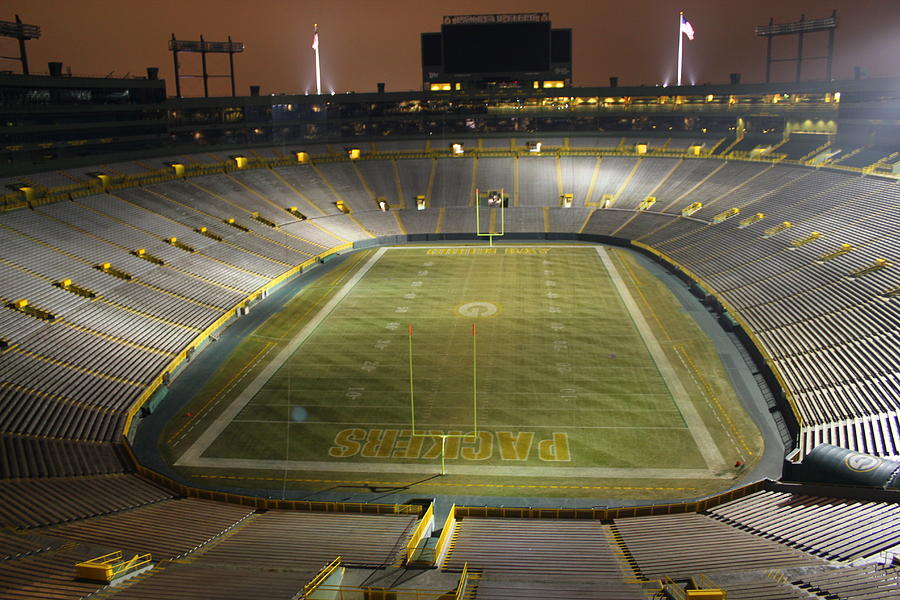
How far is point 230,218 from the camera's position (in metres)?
57.6

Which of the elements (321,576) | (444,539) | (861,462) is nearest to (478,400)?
Result: (444,539)

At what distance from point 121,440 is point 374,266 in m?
29.4

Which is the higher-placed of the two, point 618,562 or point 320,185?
point 320,185

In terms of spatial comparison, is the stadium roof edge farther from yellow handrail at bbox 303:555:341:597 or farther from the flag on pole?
yellow handrail at bbox 303:555:341:597

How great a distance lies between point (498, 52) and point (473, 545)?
67687mm

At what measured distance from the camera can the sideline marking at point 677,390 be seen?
26.2 m

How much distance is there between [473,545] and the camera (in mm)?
19062

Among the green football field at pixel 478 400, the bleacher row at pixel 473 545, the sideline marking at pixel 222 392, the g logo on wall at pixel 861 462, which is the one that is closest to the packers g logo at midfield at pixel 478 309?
the green football field at pixel 478 400

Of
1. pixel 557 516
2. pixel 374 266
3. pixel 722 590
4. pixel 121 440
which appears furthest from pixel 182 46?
pixel 722 590

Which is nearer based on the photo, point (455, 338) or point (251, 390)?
point (251, 390)

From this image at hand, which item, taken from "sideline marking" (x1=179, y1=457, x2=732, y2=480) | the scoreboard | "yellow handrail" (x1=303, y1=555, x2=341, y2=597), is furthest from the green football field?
the scoreboard

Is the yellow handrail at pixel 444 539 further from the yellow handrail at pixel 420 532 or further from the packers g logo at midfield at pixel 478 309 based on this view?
the packers g logo at midfield at pixel 478 309

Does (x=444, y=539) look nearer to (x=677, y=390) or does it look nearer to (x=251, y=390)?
(x=677, y=390)

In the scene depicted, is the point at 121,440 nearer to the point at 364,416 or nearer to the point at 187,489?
the point at 187,489
